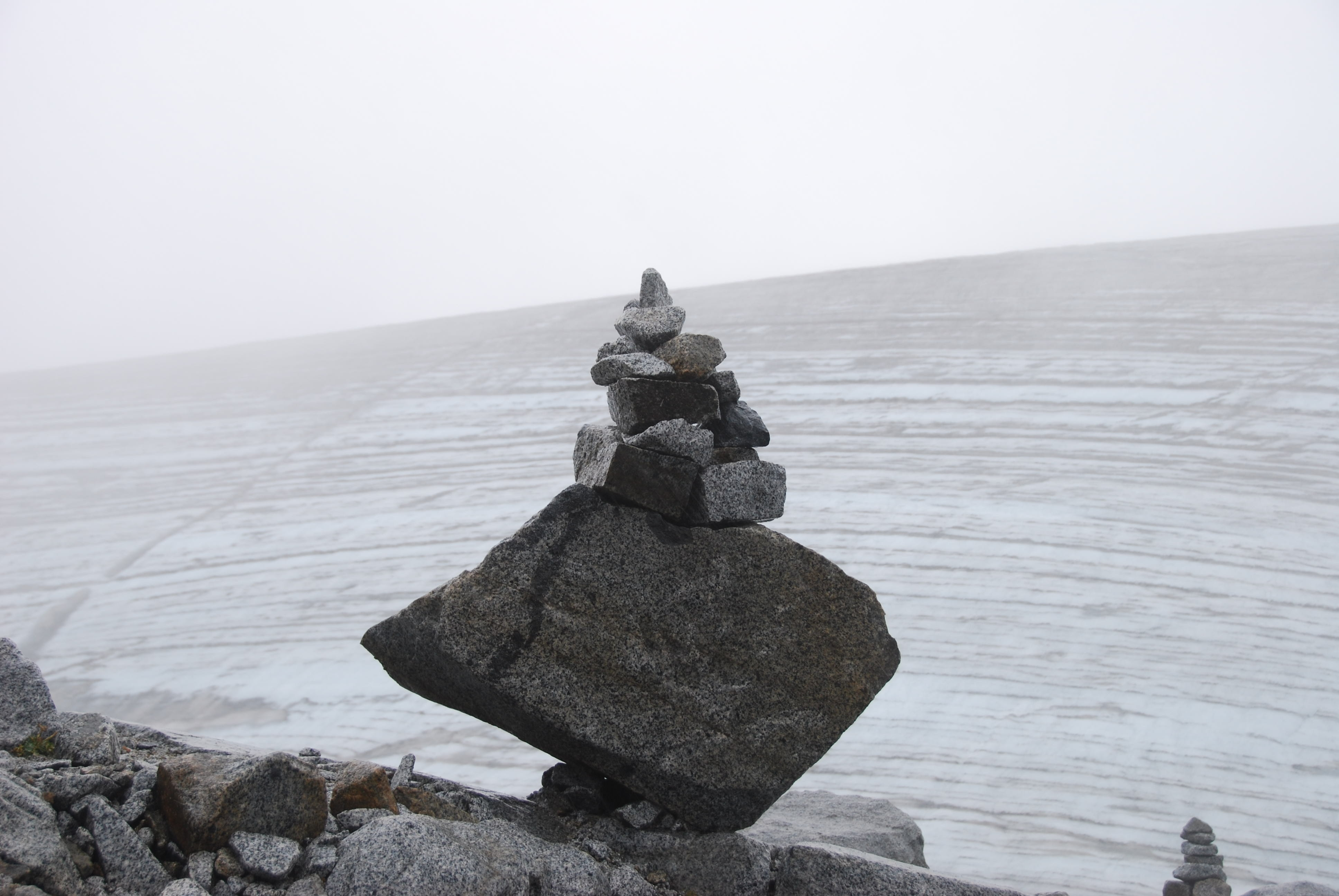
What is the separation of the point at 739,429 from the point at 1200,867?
3065 millimetres

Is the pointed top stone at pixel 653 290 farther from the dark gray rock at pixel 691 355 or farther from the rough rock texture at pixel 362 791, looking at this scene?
the rough rock texture at pixel 362 791

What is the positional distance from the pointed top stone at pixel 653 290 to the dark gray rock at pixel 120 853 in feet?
7.80

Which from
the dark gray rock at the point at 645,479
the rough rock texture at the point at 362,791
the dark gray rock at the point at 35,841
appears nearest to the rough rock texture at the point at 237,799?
the rough rock texture at the point at 362,791

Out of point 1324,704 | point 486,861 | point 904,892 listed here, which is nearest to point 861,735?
point 1324,704

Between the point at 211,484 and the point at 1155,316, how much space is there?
1148 cm

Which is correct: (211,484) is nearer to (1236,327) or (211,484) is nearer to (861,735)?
(861,735)

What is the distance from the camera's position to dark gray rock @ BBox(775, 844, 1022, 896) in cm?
327

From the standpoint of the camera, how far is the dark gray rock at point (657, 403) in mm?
3488

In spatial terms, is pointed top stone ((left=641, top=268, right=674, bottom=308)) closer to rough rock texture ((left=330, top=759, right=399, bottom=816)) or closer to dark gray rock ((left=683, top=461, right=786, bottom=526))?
dark gray rock ((left=683, top=461, right=786, bottom=526))

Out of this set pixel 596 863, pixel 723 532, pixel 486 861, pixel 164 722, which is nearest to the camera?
pixel 486 861

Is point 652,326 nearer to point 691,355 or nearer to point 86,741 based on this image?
point 691,355

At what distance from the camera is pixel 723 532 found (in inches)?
138

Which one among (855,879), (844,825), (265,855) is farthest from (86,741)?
(844,825)

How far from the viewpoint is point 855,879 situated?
3275 mm
